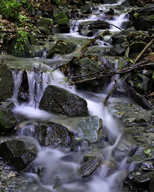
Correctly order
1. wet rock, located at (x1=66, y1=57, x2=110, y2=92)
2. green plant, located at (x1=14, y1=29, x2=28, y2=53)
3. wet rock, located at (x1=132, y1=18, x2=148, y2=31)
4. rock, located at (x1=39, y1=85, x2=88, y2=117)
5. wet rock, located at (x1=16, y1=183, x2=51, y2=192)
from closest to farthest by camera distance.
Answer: wet rock, located at (x1=16, y1=183, x2=51, y2=192)
rock, located at (x1=39, y1=85, x2=88, y2=117)
wet rock, located at (x1=66, y1=57, x2=110, y2=92)
green plant, located at (x1=14, y1=29, x2=28, y2=53)
wet rock, located at (x1=132, y1=18, x2=148, y2=31)

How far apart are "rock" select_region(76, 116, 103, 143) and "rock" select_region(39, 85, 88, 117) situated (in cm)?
82

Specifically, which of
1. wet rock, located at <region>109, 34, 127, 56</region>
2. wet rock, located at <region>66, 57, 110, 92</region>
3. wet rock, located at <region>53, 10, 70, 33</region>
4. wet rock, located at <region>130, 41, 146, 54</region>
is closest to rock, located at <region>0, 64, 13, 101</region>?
wet rock, located at <region>66, 57, 110, 92</region>

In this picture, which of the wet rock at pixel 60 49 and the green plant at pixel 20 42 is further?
the wet rock at pixel 60 49

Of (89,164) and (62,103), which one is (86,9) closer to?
(62,103)

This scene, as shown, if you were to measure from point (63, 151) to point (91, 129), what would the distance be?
792 millimetres

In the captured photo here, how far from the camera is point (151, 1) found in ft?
57.7

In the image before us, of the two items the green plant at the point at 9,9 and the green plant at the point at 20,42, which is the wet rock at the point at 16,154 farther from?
the green plant at the point at 9,9

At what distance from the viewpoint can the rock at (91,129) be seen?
4184 mm

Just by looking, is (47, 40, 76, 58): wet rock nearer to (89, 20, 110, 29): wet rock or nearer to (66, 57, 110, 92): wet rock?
(66, 57, 110, 92): wet rock

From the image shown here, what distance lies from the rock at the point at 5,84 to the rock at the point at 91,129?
2.48 metres

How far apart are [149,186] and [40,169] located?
1.91 m

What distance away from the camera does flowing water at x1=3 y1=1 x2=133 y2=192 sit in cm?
329

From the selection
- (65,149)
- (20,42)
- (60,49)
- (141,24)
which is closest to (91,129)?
(65,149)

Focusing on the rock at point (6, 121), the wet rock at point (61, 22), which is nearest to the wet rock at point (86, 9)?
the wet rock at point (61, 22)
